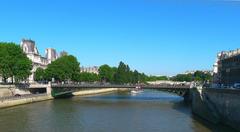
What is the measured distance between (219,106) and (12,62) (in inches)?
2061

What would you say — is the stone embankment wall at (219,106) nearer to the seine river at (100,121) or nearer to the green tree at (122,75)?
the seine river at (100,121)

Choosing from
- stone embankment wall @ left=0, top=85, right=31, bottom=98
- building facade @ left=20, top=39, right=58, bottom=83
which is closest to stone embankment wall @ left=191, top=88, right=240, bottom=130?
stone embankment wall @ left=0, top=85, right=31, bottom=98

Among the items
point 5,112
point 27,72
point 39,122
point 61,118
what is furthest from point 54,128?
point 27,72

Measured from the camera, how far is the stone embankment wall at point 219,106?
158ft

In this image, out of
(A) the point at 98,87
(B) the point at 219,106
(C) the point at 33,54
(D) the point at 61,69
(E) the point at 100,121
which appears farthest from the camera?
(C) the point at 33,54

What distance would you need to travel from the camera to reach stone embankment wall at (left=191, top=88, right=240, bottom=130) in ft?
158

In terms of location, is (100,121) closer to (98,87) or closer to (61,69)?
(98,87)

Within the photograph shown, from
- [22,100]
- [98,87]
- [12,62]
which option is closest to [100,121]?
[22,100]

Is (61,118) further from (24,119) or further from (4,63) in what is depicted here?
(4,63)

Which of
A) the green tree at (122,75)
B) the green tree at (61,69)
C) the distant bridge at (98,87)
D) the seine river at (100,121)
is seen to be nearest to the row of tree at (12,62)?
the distant bridge at (98,87)

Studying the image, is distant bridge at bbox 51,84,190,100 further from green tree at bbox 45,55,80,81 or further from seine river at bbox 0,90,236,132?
seine river at bbox 0,90,236,132

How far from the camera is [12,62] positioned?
9731 centimetres

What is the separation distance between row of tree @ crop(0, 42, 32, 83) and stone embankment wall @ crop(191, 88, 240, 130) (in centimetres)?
4131

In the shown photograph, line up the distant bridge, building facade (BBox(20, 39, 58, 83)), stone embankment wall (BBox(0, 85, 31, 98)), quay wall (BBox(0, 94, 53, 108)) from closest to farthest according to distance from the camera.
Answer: quay wall (BBox(0, 94, 53, 108)), stone embankment wall (BBox(0, 85, 31, 98)), the distant bridge, building facade (BBox(20, 39, 58, 83))
